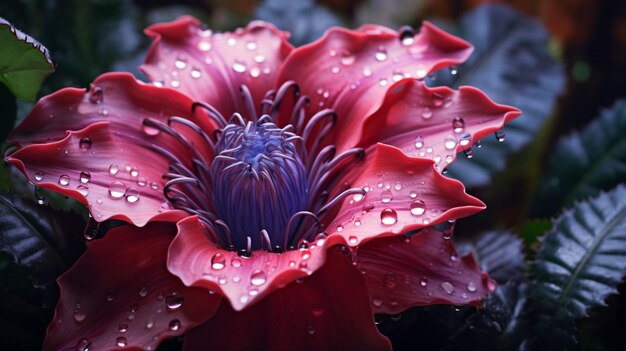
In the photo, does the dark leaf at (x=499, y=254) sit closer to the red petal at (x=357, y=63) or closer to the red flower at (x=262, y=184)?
the red flower at (x=262, y=184)

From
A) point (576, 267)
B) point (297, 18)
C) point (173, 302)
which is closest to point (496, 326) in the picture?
point (576, 267)

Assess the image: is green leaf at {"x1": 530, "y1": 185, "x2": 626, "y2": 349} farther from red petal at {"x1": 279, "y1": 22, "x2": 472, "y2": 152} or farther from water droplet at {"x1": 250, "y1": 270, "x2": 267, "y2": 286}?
water droplet at {"x1": 250, "y1": 270, "x2": 267, "y2": 286}

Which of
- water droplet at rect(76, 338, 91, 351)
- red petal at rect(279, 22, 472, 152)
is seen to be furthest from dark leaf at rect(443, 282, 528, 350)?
water droplet at rect(76, 338, 91, 351)

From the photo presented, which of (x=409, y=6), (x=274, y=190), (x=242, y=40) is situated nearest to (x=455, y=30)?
(x=409, y=6)

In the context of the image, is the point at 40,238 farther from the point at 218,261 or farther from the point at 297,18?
the point at 297,18

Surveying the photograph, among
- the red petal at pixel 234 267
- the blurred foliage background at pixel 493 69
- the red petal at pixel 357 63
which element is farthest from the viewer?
the blurred foliage background at pixel 493 69

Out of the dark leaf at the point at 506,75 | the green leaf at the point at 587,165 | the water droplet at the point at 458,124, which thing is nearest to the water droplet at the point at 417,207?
the water droplet at the point at 458,124

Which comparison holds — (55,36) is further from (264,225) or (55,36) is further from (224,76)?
(264,225)
